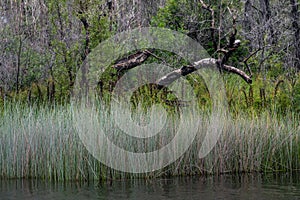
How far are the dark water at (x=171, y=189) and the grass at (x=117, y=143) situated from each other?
0.29 meters

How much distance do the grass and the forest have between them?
2cm

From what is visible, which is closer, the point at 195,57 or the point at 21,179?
the point at 21,179

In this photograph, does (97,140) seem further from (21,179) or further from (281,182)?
(281,182)

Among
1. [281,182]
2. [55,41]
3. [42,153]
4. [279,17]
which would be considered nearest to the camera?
[281,182]

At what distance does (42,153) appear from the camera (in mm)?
6816

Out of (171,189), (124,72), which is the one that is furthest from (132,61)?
(171,189)

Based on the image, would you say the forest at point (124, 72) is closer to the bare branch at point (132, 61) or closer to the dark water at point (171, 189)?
the bare branch at point (132, 61)

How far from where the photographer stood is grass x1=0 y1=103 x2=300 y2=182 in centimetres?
674

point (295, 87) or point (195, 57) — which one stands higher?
point (195, 57)

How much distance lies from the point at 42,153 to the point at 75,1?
15.1 ft

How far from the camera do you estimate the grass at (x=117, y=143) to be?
6742 millimetres

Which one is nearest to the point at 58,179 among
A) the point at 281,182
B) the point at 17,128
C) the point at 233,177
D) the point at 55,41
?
the point at 17,128

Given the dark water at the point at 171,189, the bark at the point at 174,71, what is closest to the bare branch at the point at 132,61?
the bark at the point at 174,71

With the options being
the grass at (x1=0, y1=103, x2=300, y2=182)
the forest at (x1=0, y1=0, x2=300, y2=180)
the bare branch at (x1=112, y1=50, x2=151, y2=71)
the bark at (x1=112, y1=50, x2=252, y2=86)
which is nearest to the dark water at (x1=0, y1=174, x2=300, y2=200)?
the grass at (x1=0, y1=103, x2=300, y2=182)
